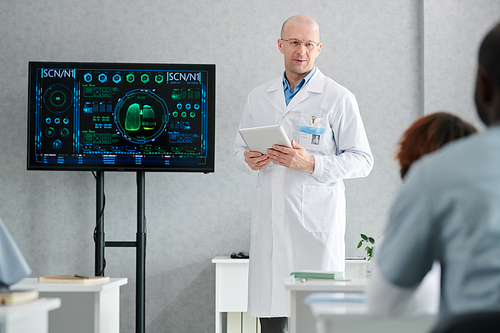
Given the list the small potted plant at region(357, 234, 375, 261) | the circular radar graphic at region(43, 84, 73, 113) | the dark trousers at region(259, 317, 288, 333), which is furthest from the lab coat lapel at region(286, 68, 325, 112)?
the circular radar graphic at region(43, 84, 73, 113)

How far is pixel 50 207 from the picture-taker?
375 cm

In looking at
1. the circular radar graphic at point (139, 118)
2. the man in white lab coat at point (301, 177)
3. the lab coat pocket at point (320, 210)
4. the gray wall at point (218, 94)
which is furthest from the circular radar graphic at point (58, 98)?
the lab coat pocket at point (320, 210)

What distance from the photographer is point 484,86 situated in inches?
34.9

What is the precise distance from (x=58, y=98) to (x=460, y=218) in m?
2.94

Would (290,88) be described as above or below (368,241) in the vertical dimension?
above

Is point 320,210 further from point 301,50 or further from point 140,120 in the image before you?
point 140,120

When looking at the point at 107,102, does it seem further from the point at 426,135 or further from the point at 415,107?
the point at 426,135

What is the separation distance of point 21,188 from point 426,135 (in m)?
3.23

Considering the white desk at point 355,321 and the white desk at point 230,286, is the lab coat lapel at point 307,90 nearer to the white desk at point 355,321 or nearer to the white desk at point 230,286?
the white desk at point 230,286

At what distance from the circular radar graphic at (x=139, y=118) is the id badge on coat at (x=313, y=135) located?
3.38 ft

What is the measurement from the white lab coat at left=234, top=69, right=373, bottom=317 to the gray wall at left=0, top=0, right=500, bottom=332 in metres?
1.11

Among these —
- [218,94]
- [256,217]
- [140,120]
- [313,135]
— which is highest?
[218,94]

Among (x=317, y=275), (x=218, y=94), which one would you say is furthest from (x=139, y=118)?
(x=317, y=275)

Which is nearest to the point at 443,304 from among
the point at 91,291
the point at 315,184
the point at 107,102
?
Result: the point at 91,291
